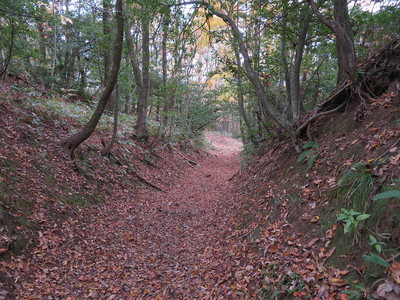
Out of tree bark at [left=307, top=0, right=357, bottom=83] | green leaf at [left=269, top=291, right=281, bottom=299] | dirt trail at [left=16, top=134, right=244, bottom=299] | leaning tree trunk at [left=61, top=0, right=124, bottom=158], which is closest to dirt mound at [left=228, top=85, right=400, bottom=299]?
green leaf at [left=269, top=291, right=281, bottom=299]

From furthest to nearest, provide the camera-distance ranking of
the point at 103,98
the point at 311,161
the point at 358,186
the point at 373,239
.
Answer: the point at 103,98 → the point at 311,161 → the point at 358,186 → the point at 373,239

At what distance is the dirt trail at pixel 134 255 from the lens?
4.47 m

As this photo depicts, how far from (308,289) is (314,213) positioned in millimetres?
1448

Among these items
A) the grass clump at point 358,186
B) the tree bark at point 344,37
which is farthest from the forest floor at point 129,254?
the tree bark at point 344,37

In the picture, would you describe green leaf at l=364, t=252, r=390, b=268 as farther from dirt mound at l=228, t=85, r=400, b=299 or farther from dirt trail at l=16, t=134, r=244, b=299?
dirt trail at l=16, t=134, r=244, b=299

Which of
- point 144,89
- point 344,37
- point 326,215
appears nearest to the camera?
point 326,215

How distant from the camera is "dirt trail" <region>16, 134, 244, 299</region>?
447 cm

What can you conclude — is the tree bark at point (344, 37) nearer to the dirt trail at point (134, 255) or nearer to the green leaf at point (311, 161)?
the green leaf at point (311, 161)

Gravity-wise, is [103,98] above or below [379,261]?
above

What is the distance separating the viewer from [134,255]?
6000mm

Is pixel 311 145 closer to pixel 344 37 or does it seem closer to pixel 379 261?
pixel 344 37

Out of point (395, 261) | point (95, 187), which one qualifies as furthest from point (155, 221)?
point (395, 261)

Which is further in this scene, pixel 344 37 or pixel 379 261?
pixel 344 37

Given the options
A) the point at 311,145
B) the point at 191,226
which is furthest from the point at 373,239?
the point at 191,226
